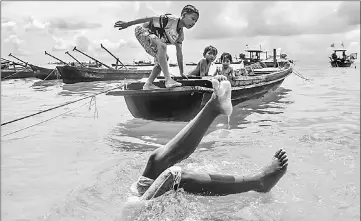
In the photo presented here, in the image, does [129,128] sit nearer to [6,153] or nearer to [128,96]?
[128,96]

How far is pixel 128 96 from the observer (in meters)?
6.29

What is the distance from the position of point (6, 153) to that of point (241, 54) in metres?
34.2

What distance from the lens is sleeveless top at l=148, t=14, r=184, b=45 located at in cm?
573

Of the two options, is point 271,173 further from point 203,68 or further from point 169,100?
point 203,68

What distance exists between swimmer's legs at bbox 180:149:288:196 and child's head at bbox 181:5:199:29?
306 centimetres

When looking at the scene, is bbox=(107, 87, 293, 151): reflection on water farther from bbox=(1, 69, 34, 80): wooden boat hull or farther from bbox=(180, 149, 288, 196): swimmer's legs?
bbox=(1, 69, 34, 80): wooden boat hull

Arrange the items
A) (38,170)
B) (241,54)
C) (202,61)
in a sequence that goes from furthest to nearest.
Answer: (241,54) < (202,61) < (38,170)

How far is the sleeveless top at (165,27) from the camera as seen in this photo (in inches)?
226

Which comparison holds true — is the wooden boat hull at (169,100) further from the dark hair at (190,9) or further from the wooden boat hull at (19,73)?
the wooden boat hull at (19,73)

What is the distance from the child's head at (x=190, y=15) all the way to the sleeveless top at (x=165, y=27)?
267 millimetres

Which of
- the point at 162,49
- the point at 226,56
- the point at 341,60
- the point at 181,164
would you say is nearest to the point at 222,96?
the point at 181,164

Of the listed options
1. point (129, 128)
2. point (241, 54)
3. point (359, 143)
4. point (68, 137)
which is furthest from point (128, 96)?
point (241, 54)

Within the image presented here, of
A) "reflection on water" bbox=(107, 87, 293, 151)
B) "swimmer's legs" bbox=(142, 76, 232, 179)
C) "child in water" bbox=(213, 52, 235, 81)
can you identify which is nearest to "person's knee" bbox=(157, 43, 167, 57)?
"reflection on water" bbox=(107, 87, 293, 151)

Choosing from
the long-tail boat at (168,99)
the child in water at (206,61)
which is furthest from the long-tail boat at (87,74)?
the long-tail boat at (168,99)
